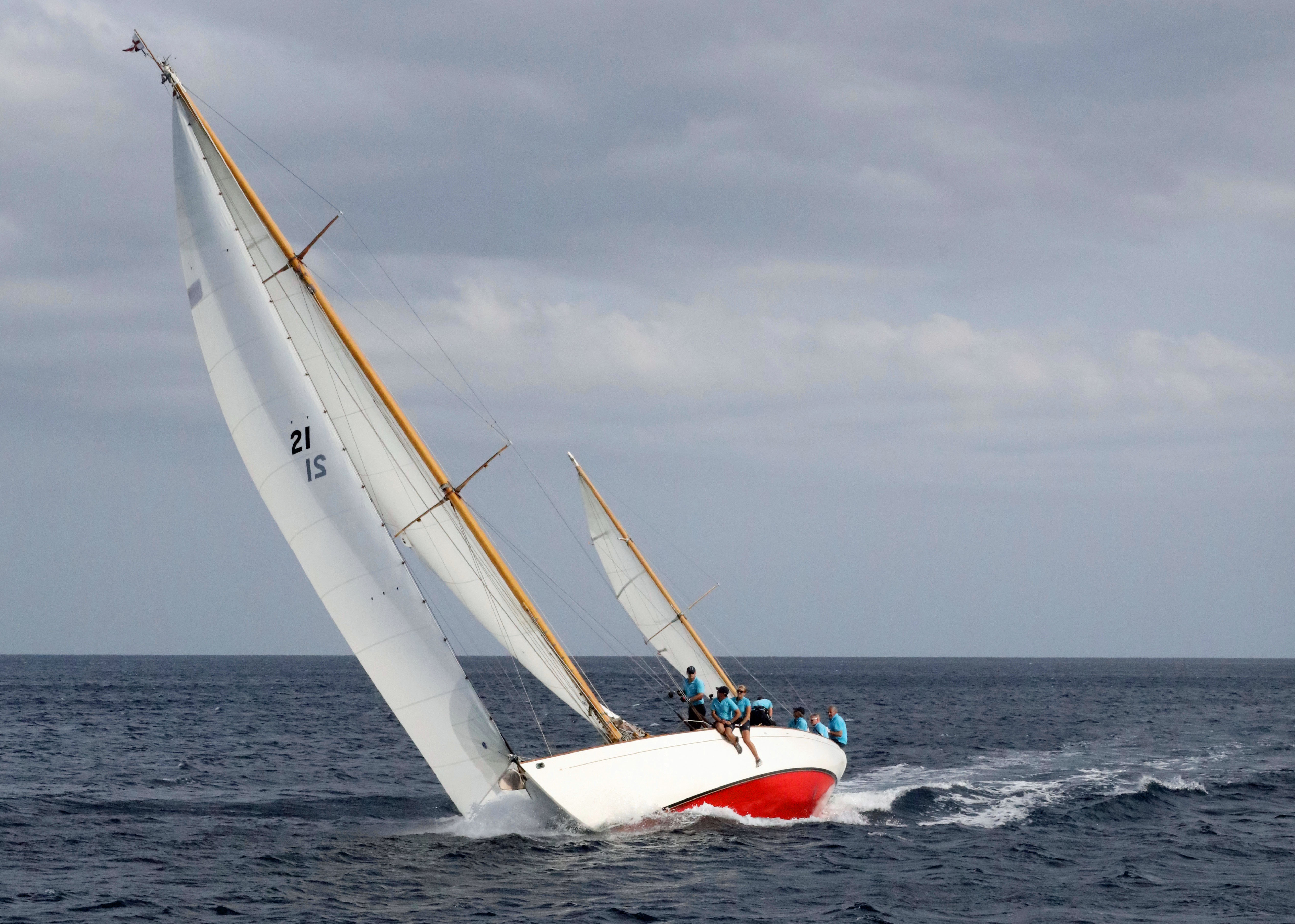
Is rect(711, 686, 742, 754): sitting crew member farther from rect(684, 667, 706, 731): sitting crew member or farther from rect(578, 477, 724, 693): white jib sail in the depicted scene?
rect(578, 477, 724, 693): white jib sail

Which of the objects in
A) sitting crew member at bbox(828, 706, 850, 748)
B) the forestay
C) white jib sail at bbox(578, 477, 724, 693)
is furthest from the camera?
white jib sail at bbox(578, 477, 724, 693)

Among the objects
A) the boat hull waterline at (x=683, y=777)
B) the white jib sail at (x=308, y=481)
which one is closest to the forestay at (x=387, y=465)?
the white jib sail at (x=308, y=481)

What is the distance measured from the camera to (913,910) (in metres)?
17.1

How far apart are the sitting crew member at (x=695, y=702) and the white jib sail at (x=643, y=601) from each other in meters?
6.46

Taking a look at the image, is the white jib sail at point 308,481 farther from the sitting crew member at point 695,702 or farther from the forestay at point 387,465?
the sitting crew member at point 695,702

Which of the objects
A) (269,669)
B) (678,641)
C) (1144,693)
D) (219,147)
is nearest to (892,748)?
(678,641)

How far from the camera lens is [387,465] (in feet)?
67.9

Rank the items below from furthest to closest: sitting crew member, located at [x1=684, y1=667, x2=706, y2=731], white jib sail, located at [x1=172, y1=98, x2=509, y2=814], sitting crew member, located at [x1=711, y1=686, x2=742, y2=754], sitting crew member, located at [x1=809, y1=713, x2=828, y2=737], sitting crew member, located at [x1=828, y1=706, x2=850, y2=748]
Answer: sitting crew member, located at [x1=828, y1=706, x2=850, y2=748], sitting crew member, located at [x1=809, y1=713, x2=828, y2=737], sitting crew member, located at [x1=684, y1=667, x2=706, y2=731], sitting crew member, located at [x1=711, y1=686, x2=742, y2=754], white jib sail, located at [x1=172, y1=98, x2=509, y2=814]

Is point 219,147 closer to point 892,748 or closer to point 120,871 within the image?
point 120,871

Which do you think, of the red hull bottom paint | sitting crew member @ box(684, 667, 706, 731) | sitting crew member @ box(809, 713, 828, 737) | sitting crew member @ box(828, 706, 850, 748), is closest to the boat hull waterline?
the red hull bottom paint

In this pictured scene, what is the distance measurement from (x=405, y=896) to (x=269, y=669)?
188m

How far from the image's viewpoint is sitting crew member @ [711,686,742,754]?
69.1 feet

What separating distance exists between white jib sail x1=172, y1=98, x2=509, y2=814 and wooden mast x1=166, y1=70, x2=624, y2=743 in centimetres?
46

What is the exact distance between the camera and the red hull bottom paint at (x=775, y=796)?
21.3 metres
